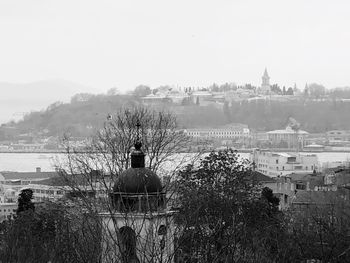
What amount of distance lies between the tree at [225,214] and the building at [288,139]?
103632 mm

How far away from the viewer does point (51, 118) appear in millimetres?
144375

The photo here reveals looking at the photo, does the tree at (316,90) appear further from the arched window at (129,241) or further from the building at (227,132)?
the arched window at (129,241)

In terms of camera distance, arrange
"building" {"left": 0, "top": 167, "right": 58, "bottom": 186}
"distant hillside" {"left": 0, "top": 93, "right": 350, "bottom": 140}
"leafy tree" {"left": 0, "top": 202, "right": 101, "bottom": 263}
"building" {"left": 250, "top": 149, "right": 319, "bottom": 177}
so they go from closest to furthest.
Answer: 1. "leafy tree" {"left": 0, "top": 202, "right": 101, "bottom": 263}
2. "building" {"left": 0, "top": 167, "right": 58, "bottom": 186}
3. "building" {"left": 250, "top": 149, "right": 319, "bottom": 177}
4. "distant hillside" {"left": 0, "top": 93, "right": 350, "bottom": 140}

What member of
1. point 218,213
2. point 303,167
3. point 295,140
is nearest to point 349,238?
point 218,213

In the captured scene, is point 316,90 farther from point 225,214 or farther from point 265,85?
point 225,214

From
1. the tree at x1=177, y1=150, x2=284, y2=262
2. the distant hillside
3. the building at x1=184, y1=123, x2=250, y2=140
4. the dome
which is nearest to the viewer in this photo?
the dome

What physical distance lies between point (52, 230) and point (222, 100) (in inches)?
5739

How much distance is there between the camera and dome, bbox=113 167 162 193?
9172mm

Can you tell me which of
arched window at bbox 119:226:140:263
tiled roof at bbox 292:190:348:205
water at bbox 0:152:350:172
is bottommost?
water at bbox 0:152:350:172

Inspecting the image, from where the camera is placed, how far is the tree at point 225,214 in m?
11.1

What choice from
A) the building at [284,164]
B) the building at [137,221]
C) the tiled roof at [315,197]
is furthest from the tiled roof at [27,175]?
the building at [137,221]

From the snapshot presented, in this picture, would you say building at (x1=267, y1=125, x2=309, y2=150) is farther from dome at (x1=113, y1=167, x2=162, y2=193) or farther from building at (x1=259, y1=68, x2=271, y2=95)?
dome at (x1=113, y1=167, x2=162, y2=193)

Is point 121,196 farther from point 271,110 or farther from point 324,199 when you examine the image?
point 271,110

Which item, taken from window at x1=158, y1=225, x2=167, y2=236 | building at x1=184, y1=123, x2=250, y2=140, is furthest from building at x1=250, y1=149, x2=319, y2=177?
building at x1=184, y1=123, x2=250, y2=140
